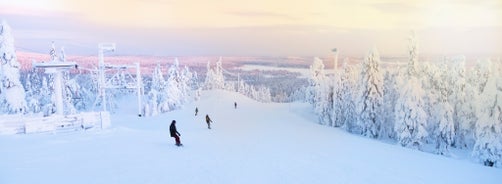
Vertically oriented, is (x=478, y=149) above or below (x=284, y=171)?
below

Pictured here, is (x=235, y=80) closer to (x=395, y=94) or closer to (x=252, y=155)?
(x=395, y=94)

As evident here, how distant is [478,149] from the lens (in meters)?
19.5

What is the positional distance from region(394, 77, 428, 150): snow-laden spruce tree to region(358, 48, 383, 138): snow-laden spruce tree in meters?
3.51

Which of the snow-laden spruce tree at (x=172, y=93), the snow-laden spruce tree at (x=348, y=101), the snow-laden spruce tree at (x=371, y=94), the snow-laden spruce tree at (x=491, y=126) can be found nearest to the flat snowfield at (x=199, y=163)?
the snow-laden spruce tree at (x=491, y=126)

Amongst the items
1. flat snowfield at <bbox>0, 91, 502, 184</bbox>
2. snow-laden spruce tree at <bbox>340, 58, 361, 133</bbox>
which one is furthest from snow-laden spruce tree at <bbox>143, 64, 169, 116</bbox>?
flat snowfield at <bbox>0, 91, 502, 184</bbox>

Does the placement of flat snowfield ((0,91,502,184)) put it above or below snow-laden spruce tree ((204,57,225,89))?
below

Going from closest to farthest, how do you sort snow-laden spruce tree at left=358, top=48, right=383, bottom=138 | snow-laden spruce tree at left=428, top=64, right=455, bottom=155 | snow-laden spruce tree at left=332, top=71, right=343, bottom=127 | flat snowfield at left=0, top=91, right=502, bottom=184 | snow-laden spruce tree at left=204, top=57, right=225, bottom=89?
flat snowfield at left=0, top=91, right=502, bottom=184 → snow-laden spruce tree at left=428, top=64, right=455, bottom=155 → snow-laden spruce tree at left=358, top=48, right=383, bottom=138 → snow-laden spruce tree at left=332, top=71, right=343, bottom=127 → snow-laden spruce tree at left=204, top=57, right=225, bottom=89

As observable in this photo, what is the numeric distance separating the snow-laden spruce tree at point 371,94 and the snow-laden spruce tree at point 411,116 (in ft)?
11.5

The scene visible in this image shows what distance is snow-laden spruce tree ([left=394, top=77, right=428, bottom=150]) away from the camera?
78.0 feet

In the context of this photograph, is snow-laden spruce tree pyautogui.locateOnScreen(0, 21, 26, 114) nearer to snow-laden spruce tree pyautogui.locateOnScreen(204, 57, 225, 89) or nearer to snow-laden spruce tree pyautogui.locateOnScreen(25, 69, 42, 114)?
snow-laden spruce tree pyautogui.locateOnScreen(25, 69, 42, 114)

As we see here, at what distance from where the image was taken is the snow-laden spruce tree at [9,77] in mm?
22328

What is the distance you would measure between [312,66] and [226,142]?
3669 centimetres

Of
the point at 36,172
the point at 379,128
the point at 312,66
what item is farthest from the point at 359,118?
the point at 36,172

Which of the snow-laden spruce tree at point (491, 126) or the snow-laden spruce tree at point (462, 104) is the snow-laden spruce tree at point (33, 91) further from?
the snow-laden spruce tree at point (462, 104)
